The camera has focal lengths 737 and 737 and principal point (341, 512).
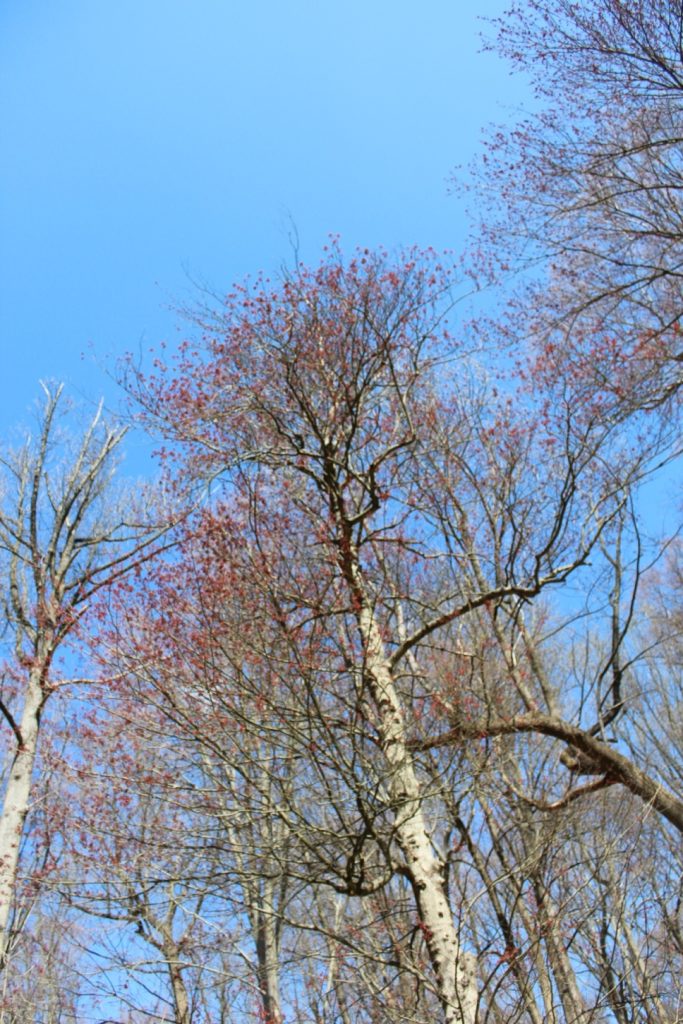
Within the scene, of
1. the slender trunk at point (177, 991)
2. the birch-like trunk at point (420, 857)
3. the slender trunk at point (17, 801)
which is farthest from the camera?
the slender trunk at point (177, 991)

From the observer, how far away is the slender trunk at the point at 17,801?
5953mm

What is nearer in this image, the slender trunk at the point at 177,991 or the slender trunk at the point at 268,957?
the slender trunk at the point at 268,957

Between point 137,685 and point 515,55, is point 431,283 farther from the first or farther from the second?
point 137,685

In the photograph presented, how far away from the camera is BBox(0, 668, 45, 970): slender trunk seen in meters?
5.95

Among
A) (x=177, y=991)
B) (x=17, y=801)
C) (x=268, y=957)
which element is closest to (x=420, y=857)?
(x=17, y=801)

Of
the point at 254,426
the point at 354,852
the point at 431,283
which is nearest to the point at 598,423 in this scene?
the point at 431,283

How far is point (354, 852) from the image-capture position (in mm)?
3652

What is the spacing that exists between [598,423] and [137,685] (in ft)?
13.6

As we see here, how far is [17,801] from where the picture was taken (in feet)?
20.9

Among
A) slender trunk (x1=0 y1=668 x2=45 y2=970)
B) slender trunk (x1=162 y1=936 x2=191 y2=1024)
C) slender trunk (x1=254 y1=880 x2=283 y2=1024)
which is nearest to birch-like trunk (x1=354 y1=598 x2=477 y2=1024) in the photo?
slender trunk (x1=254 y1=880 x2=283 y2=1024)

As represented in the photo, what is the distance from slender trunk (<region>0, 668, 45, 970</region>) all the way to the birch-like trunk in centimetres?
366

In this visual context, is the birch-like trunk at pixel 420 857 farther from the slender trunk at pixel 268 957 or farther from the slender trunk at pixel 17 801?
the slender trunk at pixel 17 801

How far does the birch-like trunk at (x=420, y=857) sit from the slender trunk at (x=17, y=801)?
366 cm

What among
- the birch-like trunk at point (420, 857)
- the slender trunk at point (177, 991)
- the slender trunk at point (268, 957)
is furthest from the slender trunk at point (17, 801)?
the birch-like trunk at point (420, 857)
